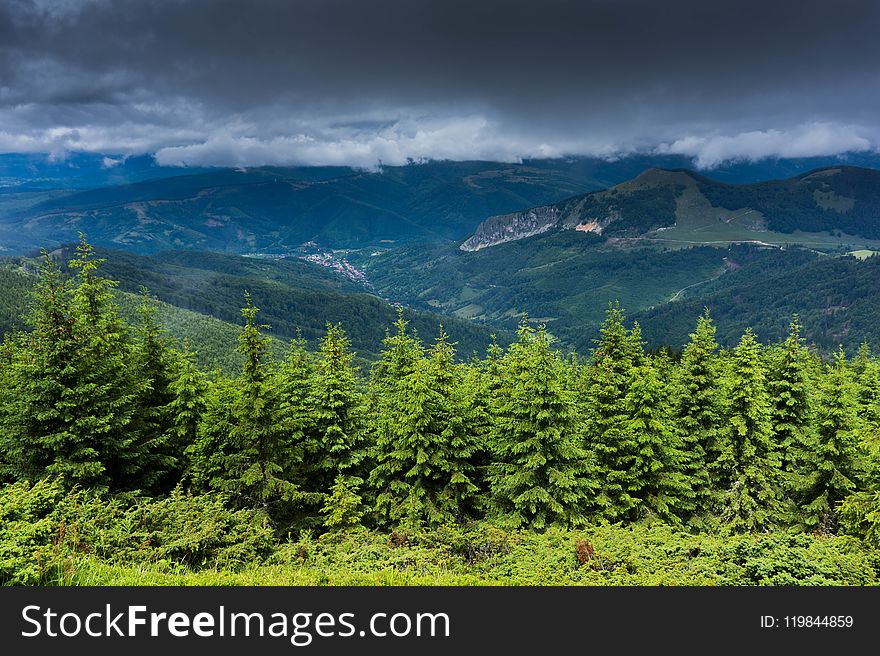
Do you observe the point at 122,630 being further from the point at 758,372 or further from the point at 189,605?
the point at 758,372

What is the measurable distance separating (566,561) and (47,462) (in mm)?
19220

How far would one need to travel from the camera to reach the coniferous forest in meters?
15.1

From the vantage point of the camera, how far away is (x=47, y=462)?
1858cm

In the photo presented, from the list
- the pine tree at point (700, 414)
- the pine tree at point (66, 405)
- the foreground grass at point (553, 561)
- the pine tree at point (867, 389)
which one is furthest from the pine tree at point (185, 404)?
the pine tree at point (867, 389)

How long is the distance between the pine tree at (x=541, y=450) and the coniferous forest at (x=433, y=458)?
112 millimetres

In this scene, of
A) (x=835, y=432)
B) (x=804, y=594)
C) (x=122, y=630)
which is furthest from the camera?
(x=835, y=432)

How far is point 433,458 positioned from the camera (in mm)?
22406

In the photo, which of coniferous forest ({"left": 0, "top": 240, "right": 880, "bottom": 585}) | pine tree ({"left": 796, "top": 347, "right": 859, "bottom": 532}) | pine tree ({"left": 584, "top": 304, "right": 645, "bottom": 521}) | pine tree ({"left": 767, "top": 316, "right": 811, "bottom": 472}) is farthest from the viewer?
pine tree ({"left": 767, "top": 316, "right": 811, "bottom": 472})

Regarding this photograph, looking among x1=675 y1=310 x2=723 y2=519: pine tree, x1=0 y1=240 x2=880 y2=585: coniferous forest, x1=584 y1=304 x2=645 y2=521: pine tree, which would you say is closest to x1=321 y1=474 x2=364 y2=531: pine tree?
x1=0 y1=240 x2=880 y2=585: coniferous forest

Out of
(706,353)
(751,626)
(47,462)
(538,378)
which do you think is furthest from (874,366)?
(47,462)

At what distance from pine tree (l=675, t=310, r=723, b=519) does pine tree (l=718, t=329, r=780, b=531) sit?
2.31 feet

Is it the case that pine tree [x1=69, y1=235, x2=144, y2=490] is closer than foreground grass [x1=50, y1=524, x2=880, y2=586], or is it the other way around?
foreground grass [x1=50, y1=524, x2=880, y2=586]

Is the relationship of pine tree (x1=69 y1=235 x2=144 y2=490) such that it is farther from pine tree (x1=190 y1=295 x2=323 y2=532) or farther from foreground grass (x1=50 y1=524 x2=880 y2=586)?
foreground grass (x1=50 y1=524 x2=880 y2=586)

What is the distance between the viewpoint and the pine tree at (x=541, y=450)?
2108 cm
